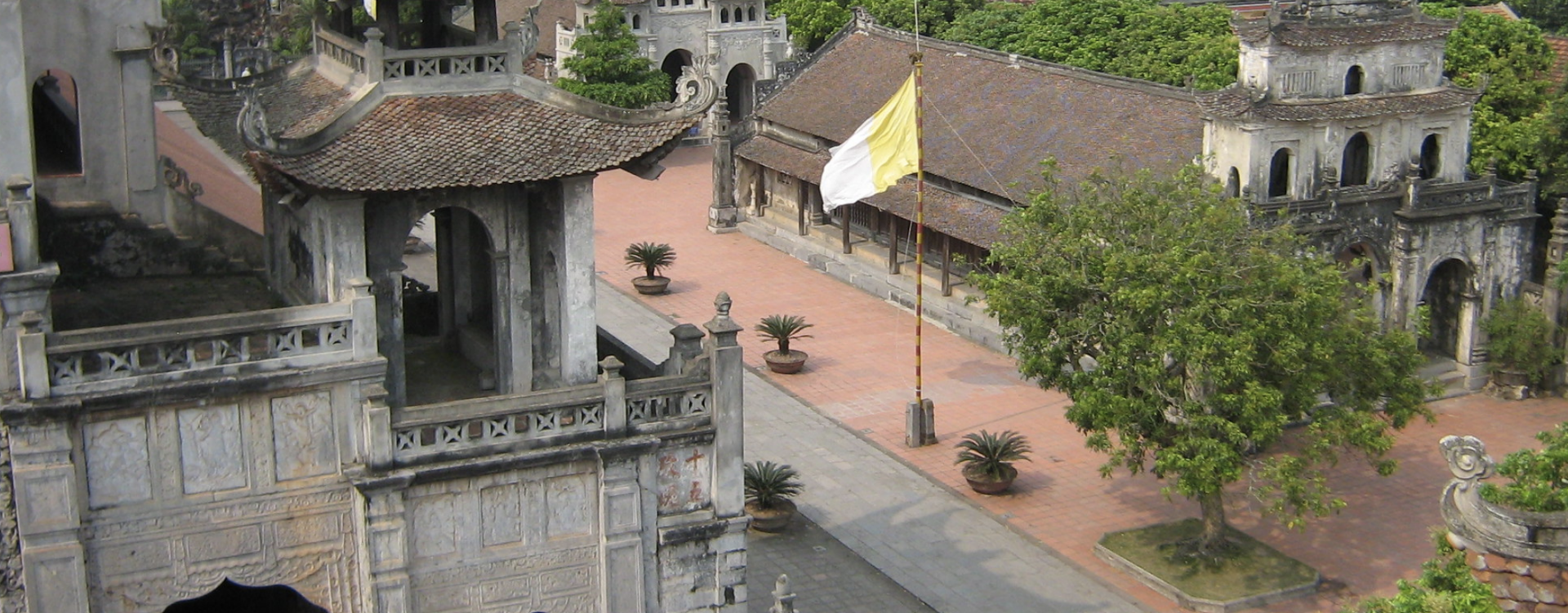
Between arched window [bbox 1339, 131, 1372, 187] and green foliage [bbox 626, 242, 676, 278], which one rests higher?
arched window [bbox 1339, 131, 1372, 187]

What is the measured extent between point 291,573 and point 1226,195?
25.1 metres

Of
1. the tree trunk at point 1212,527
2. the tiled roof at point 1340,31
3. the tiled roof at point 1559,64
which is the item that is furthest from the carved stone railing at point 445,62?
the tiled roof at point 1559,64

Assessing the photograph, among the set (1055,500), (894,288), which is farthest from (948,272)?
(1055,500)

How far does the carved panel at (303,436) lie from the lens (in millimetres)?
23875

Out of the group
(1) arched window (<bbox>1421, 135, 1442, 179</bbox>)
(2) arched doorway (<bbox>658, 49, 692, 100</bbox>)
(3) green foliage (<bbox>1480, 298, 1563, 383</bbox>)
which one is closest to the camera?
(3) green foliage (<bbox>1480, 298, 1563, 383</bbox>)

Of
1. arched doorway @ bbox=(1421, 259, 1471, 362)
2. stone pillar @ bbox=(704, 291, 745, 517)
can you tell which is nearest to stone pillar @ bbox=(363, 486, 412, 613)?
stone pillar @ bbox=(704, 291, 745, 517)

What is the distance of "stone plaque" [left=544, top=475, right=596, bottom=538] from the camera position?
83.0 feet

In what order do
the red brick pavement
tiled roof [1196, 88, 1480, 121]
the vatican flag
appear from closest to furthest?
the red brick pavement
the vatican flag
tiled roof [1196, 88, 1480, 121]

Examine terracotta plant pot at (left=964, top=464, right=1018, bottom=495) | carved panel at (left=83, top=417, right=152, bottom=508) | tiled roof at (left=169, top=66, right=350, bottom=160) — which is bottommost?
terracotta plant pot at (left=964, top=464, right=1018, bottom=495)

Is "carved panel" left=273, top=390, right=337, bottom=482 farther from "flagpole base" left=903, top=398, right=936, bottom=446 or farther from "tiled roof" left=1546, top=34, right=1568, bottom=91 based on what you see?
"tiled roof" left=1546, top=34, right=1568, bottom=91

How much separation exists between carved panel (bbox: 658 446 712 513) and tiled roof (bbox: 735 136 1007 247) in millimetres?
19666

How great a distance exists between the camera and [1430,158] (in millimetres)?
45156

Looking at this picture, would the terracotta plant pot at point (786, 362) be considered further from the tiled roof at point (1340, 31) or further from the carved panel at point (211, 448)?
the carved panel at point (211, 448)

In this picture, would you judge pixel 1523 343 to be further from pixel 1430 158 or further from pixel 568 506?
pixel 568 506
